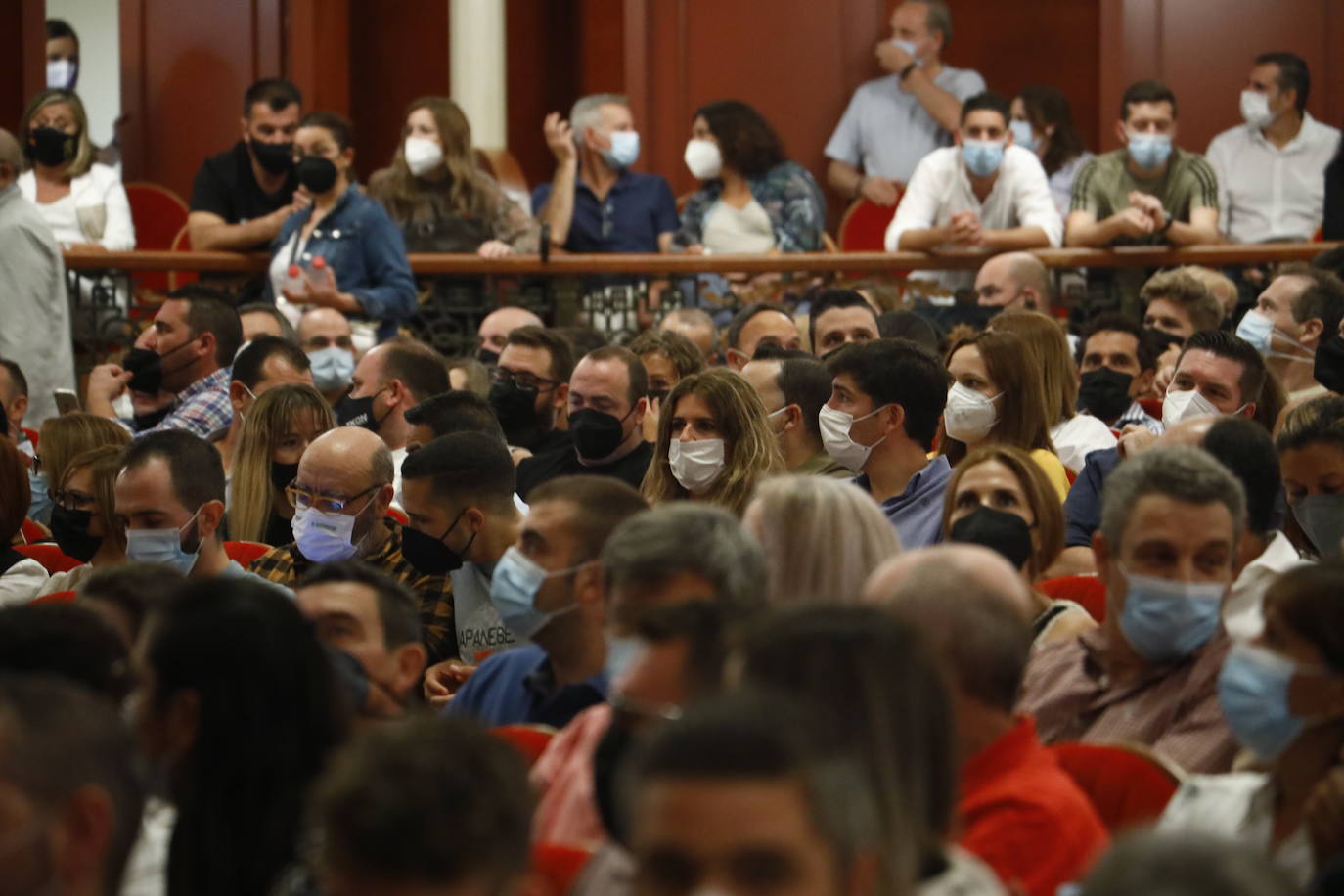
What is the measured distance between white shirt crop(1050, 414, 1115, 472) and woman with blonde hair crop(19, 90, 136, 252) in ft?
16.1

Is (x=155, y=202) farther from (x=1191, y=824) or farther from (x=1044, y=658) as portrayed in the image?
(x=1191, y=824)

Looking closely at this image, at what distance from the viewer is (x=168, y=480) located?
16.7 feet

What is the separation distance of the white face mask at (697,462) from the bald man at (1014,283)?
2.80 metres

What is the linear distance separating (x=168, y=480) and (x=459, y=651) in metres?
0.81

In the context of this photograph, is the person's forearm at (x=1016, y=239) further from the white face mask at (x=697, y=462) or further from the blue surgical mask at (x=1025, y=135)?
the white face mask at (x=697, y=462)

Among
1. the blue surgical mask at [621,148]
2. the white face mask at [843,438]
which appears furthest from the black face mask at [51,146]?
the white face mask at [843,438]

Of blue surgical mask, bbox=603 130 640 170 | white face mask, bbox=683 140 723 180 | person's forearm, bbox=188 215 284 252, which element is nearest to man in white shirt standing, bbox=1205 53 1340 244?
white face mask, bbox=683 140 723 180

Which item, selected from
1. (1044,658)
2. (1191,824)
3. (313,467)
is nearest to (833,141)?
(313,467)

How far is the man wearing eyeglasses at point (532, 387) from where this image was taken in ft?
22.4

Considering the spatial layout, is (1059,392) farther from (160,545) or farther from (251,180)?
(251,180)

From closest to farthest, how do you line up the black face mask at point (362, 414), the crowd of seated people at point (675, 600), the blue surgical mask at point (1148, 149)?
the crowd of seated people at point (675, 600) → the black face mask at point (362, 414) → the blue surgical mask at point (1148, 149)

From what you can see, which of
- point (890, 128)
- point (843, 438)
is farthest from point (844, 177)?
point (843, 438)

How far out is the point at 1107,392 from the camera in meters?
6.79

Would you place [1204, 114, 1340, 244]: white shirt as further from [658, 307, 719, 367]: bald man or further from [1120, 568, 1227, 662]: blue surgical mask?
[1120, 568, 1227, 662]: blue surgical mask
